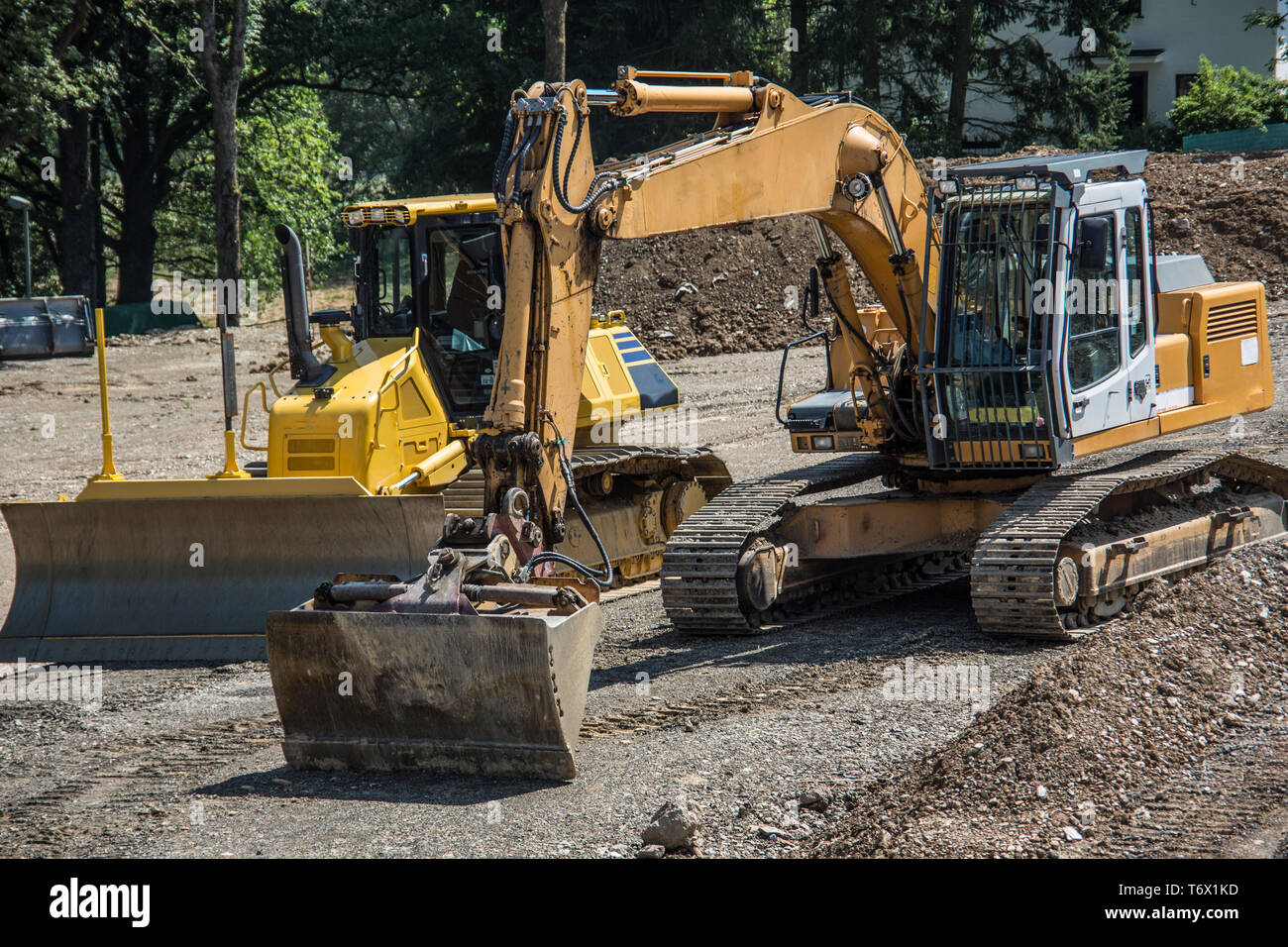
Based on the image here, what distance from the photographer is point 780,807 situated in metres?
5.44

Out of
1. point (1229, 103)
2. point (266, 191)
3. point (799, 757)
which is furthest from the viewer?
point (266, 191)

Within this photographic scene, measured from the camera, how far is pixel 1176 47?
34875 millimetres

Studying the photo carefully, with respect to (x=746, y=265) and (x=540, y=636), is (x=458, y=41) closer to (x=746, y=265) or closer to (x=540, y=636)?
(x=746, y=265)

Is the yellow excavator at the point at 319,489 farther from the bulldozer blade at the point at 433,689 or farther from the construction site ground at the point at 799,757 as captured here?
the bulldozer blade at the point at 433,689

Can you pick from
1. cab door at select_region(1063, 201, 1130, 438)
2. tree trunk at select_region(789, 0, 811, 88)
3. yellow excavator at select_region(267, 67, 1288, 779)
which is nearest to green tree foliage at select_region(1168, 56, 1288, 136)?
tree trunk at select_region(789, 0, 811, 88)

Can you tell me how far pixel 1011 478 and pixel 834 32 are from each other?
76.1ft

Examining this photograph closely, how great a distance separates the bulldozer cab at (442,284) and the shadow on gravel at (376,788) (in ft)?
13.2

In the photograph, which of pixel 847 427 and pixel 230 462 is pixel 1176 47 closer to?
pixel 847 427

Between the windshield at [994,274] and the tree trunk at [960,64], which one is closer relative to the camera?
the windshield at [994,274]

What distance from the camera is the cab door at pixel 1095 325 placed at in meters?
8.06

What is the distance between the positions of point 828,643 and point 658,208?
2.87 m

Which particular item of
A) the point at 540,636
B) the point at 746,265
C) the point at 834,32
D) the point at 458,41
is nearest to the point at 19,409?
the point at 746,265

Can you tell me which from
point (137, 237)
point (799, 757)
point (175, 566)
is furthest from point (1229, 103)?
point (799, 757)

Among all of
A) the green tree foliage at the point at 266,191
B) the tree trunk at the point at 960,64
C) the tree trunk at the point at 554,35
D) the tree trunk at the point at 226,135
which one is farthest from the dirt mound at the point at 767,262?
the green tree foliage at the point at 266,191
